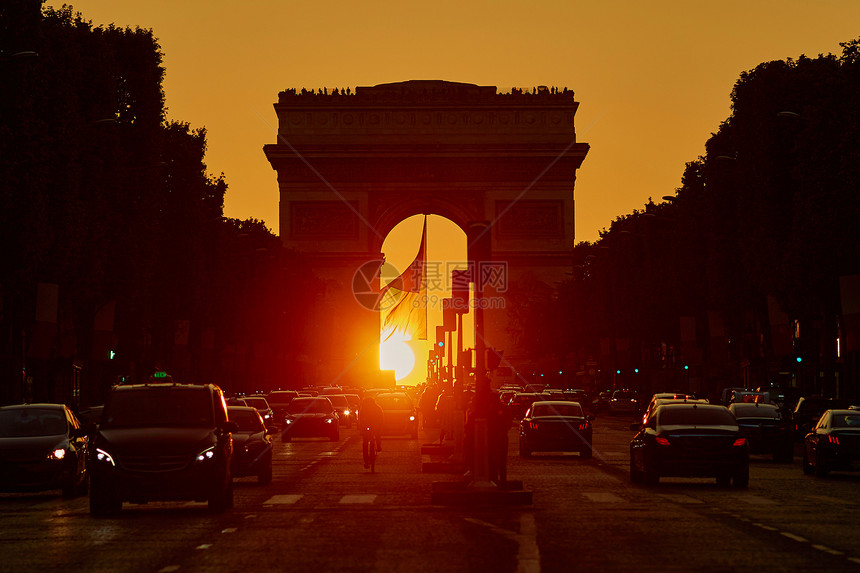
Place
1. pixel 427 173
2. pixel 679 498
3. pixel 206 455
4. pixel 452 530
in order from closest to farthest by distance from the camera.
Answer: pixel 452 530 < pixel 206 455 < pixel 679 498 < pixel 427 173

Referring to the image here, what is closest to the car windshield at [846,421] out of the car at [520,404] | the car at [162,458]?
the car at [162,458]

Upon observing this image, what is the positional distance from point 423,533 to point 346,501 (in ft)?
23.1

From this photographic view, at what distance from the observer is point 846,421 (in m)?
36.8

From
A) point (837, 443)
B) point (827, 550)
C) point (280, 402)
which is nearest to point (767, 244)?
point (837, 443)

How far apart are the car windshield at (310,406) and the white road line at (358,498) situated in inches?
1298

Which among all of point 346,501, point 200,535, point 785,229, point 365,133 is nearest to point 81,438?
point 346,501

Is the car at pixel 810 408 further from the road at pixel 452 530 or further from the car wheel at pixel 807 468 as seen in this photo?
the road at pixel 452 530

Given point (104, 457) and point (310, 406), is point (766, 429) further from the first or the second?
point (104, 457)

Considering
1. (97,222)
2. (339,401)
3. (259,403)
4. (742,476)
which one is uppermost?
A: (97,222)

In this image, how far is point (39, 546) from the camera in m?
20.2

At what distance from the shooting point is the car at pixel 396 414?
6306 centimetres

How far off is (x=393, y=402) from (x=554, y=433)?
1873cm

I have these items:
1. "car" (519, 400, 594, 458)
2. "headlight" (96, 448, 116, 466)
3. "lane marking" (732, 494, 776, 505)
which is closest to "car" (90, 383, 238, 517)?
"headlight" (96, 448, 116, 466)

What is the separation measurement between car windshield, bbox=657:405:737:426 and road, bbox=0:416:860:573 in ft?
3.98
